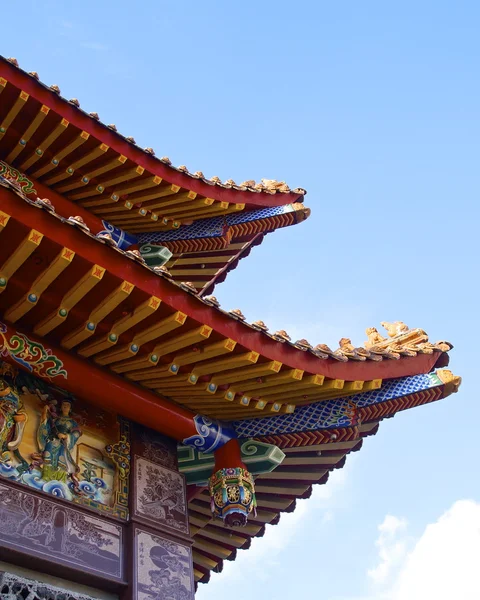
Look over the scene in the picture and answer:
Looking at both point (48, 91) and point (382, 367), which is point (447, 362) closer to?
point (382, 367)

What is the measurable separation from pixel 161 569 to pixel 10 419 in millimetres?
1463

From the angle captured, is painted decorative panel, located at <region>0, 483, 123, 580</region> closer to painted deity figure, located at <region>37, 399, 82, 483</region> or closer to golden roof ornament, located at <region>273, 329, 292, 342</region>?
painted deity figure, located at <region>37, 399, 82, 483</region>

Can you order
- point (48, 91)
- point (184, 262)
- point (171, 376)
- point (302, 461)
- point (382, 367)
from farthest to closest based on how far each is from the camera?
point (184, 262) < point (48, 91) < point (302, 461) < point (382, 367) < point (171, 376)

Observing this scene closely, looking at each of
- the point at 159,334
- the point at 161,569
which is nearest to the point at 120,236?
the point at 159,334

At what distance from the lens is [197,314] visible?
530cm

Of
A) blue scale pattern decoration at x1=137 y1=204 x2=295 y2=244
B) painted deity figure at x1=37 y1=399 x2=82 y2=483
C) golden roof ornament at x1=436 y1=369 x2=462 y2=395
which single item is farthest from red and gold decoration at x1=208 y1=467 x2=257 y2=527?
blue scale pattern decoration at x1=137 y1=204 x2=295 y2=244

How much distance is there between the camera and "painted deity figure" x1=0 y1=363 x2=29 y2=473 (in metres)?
5.00

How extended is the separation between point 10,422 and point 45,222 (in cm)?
147

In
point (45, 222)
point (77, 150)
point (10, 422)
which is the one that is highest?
point (77, 150)

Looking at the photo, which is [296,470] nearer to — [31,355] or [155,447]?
[155,447]

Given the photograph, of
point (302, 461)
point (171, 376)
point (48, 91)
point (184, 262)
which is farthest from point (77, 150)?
point (302, 461)

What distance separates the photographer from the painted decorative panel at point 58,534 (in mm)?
4570

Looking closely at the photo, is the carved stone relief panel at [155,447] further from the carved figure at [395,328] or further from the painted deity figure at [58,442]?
the carved figure at [395,328]

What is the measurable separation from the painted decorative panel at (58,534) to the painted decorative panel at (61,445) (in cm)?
13
